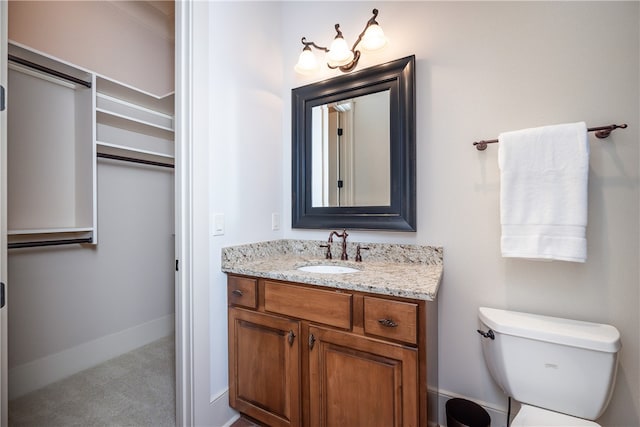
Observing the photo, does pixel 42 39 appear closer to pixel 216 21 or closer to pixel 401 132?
pixel 216 21

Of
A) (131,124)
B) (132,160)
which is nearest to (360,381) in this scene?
(132,160)

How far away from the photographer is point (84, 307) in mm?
2018

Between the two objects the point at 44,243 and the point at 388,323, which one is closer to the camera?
the point at 388,323

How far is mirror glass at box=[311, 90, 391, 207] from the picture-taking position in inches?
64.1

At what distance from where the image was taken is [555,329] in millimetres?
1085

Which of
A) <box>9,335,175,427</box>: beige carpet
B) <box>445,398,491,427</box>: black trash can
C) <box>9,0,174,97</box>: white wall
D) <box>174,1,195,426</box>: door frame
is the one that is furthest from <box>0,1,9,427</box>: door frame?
<box>445,398,491,427</box>: black trash can

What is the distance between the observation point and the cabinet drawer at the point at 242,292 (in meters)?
1.39

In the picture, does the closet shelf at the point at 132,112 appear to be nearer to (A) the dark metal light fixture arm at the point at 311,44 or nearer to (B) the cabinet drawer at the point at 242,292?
(A) the dark metal light fixture arm at the point at 311,44

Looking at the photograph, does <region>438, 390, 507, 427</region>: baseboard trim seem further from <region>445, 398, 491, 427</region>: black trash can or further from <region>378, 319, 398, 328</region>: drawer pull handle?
<region>378, 319, 398, 328</region>: drawer pull handle

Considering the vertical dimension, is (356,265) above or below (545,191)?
below

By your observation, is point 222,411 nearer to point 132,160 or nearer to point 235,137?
point 235,137

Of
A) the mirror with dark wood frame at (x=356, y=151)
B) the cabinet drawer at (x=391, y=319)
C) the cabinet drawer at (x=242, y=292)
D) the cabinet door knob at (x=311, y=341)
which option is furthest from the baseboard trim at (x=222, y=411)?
the mirror with dark wood frame at (x=356, y=151)

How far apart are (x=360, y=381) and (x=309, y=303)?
1.20ft

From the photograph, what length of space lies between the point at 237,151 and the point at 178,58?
1.70 feet
